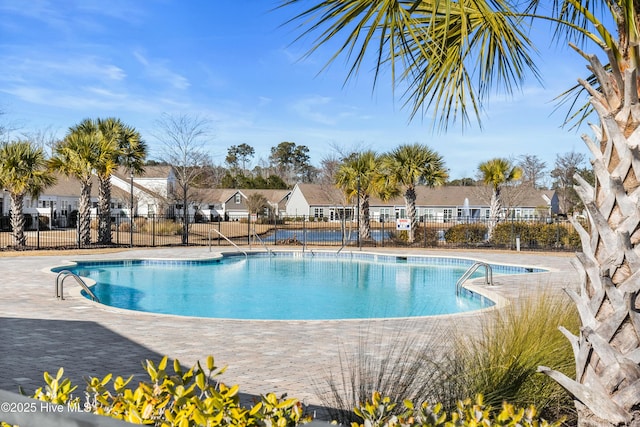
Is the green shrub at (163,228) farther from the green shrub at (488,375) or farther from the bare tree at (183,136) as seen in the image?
the green shrub at (488,375)

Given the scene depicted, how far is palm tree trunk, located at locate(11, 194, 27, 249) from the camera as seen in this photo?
951 inches

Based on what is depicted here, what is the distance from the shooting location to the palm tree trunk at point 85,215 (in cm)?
2525

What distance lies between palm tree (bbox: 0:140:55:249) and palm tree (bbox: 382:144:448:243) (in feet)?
52.5

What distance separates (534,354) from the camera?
489 cm

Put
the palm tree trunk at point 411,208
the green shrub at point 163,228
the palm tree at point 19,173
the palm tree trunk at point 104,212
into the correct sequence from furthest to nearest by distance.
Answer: the green shrub at point 163,228 → the palm tree trunk at point 411,208 → the palm tree trunk at point 104,212 → the palm tree at point 19,173

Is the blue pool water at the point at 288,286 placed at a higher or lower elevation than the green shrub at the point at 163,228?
lower

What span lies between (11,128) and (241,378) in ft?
125

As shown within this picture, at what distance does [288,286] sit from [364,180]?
13825mm

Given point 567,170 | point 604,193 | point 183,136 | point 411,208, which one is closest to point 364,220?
point 411,208

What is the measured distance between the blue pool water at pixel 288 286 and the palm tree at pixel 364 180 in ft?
17.8

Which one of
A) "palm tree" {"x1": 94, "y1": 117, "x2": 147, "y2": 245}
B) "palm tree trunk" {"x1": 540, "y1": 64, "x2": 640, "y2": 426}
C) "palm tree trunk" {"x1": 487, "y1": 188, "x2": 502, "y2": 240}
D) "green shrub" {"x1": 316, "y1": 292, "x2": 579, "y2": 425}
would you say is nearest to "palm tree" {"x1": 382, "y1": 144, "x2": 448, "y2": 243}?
"palm tree trunk" {"x1": 487, "y1": 188, "x2": 502, "y2": 240}

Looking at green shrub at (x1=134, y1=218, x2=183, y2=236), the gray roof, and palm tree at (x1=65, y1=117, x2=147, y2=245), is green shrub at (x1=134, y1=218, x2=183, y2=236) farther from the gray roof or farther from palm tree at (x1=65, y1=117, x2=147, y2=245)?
the gray roof

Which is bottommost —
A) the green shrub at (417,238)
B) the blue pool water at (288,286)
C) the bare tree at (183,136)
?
the blue pool water at (288,286)

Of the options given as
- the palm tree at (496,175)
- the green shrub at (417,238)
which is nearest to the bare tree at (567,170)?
the palm tree at (496,175)
